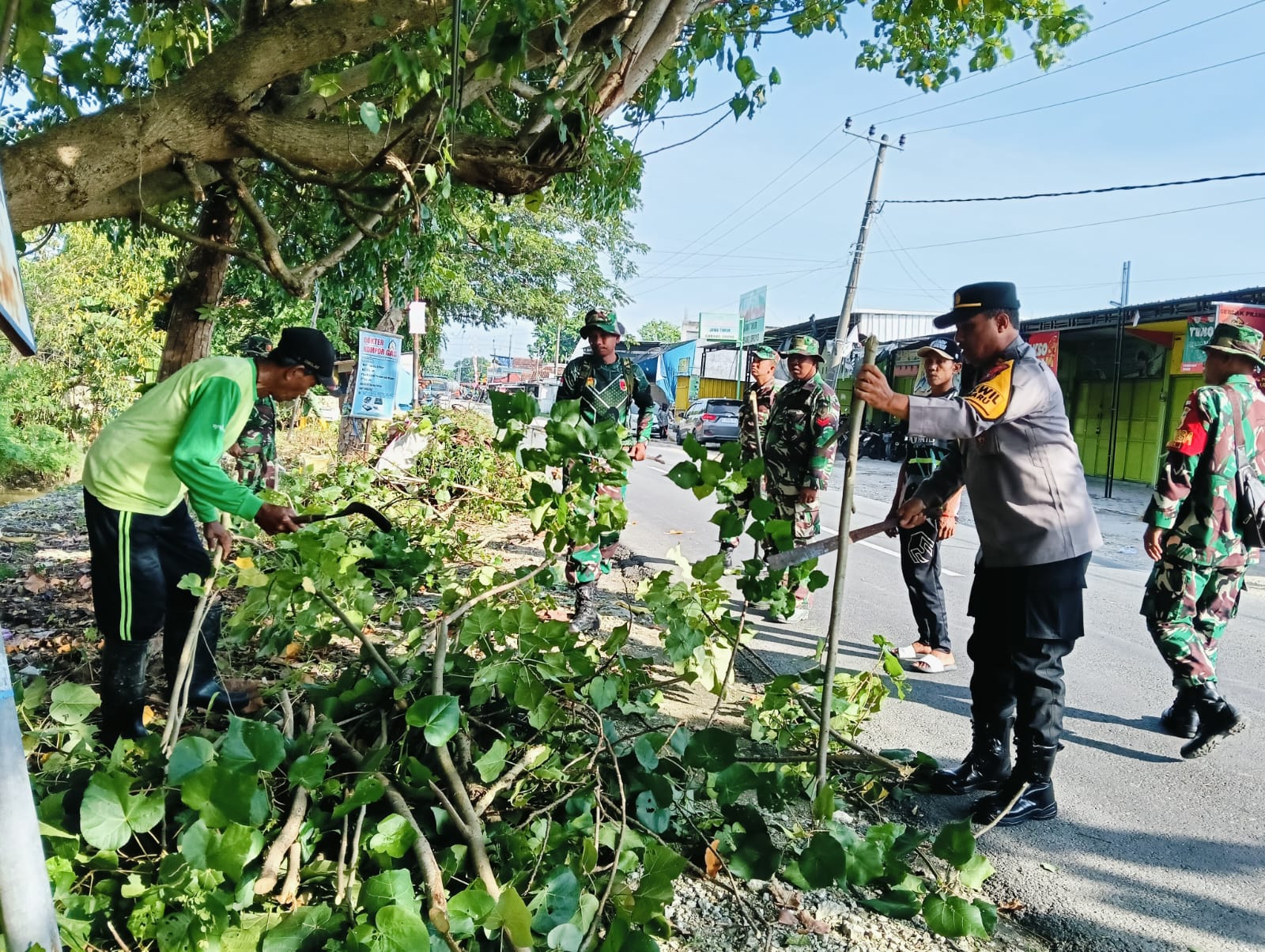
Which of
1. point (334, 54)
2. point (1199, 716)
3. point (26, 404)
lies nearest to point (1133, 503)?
point (1199, 716)

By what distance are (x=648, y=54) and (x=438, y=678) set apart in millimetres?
2826

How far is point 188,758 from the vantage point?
1.96 metres

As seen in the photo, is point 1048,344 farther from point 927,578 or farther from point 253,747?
point 253,747

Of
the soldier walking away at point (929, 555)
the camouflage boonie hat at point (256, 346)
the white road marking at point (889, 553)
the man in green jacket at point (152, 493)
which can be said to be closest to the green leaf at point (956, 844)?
the man in green jacket at point (152, 493)

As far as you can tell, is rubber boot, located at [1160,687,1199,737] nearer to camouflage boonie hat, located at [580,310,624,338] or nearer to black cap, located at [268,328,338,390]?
camouflage boonie hat, located at [580,310,624,338]

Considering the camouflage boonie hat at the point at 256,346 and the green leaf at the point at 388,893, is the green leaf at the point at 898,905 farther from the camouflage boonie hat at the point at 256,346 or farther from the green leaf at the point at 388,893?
the camouflage boonie hat at the point at 256,346

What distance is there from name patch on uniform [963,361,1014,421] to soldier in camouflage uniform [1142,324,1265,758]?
1382 millimetres

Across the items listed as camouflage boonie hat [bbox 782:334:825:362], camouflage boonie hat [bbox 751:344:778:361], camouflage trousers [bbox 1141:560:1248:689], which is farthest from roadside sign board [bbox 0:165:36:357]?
camouflage boonie hat [bbox 751:344:778:361]

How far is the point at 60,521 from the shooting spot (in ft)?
25.5

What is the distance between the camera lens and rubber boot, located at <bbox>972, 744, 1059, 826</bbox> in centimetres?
293

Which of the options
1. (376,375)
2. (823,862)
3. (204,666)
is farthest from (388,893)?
(376,375)

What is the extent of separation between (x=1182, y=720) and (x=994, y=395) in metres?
2.21

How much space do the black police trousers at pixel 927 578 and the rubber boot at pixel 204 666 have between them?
3.43 m

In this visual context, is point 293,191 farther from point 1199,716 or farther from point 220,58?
point 1199,716
